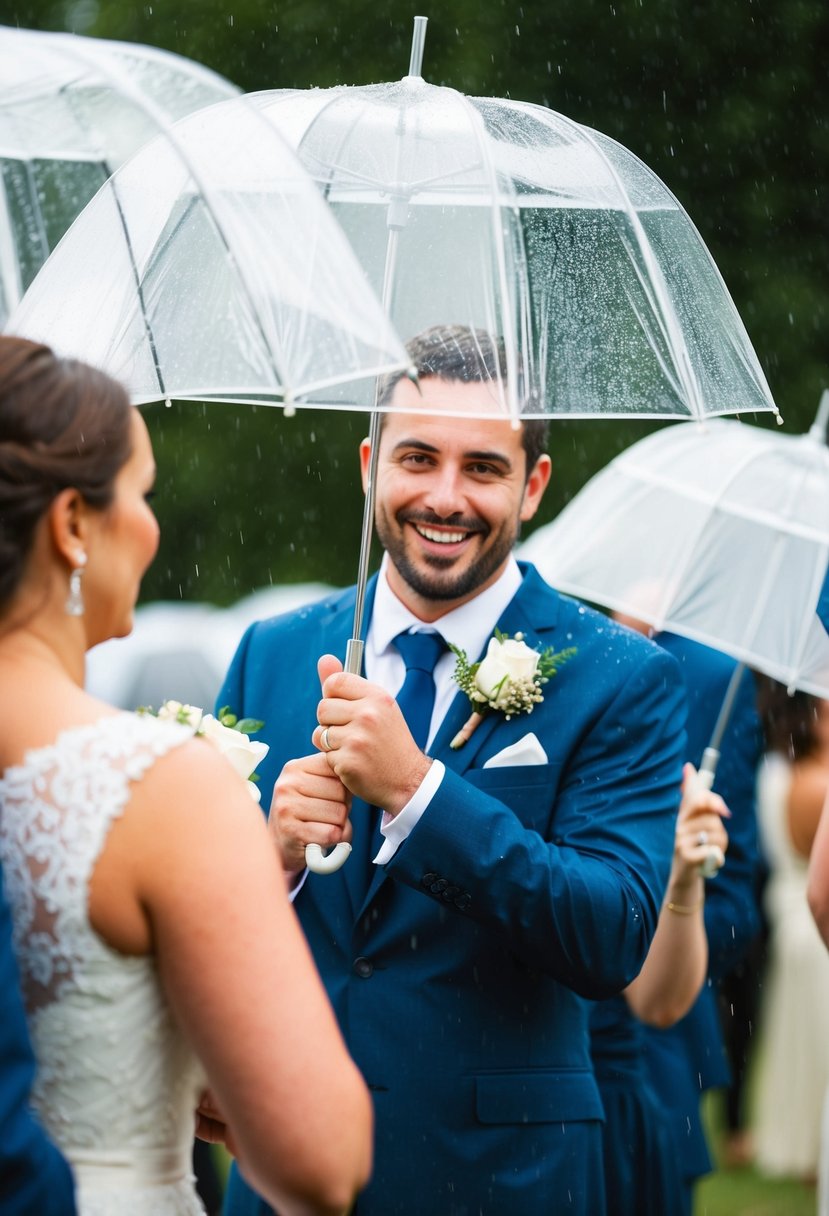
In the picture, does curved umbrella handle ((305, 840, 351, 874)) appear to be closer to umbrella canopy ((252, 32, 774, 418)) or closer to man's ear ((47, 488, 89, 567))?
umbrella canopy ((252, 32, 774, 418))

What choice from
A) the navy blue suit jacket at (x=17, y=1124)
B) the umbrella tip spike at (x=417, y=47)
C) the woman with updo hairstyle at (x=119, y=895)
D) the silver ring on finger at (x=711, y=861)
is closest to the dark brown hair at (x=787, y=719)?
the silver ring on finger at (x=711, y=861)

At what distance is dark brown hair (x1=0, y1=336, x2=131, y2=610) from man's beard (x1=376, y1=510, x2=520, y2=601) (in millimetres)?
1692

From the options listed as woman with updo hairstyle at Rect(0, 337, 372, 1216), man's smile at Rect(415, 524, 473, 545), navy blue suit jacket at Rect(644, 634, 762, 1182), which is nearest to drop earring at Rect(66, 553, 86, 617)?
woman with updo hairstyle at Rect(0, 337, 372, 1216)

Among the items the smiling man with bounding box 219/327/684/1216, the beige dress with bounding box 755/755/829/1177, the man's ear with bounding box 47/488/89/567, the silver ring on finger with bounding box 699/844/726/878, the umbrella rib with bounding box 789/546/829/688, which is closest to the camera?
the man's ear with bounding box 47/488/89/567

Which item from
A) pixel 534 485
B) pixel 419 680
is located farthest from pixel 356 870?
pixel 534 485

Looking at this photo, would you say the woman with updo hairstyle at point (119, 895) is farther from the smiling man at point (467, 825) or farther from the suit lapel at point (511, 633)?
the suit lapel at point (511, 633)

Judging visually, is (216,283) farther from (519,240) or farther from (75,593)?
(75,593)

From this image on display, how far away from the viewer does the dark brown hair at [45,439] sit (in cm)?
243

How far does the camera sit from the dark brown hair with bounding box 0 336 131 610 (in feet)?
7.98

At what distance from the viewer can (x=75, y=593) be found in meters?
2.54

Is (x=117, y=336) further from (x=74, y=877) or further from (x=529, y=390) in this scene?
(x=74, y=877)

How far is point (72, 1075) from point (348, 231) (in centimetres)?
191

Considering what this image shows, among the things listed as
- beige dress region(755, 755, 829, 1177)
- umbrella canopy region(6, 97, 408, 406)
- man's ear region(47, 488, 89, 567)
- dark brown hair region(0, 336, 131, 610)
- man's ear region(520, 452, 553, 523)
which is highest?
umbrella canopy region(6, 97, 408, 406)

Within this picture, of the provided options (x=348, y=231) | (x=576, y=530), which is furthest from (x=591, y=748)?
(x=576, y=530)
